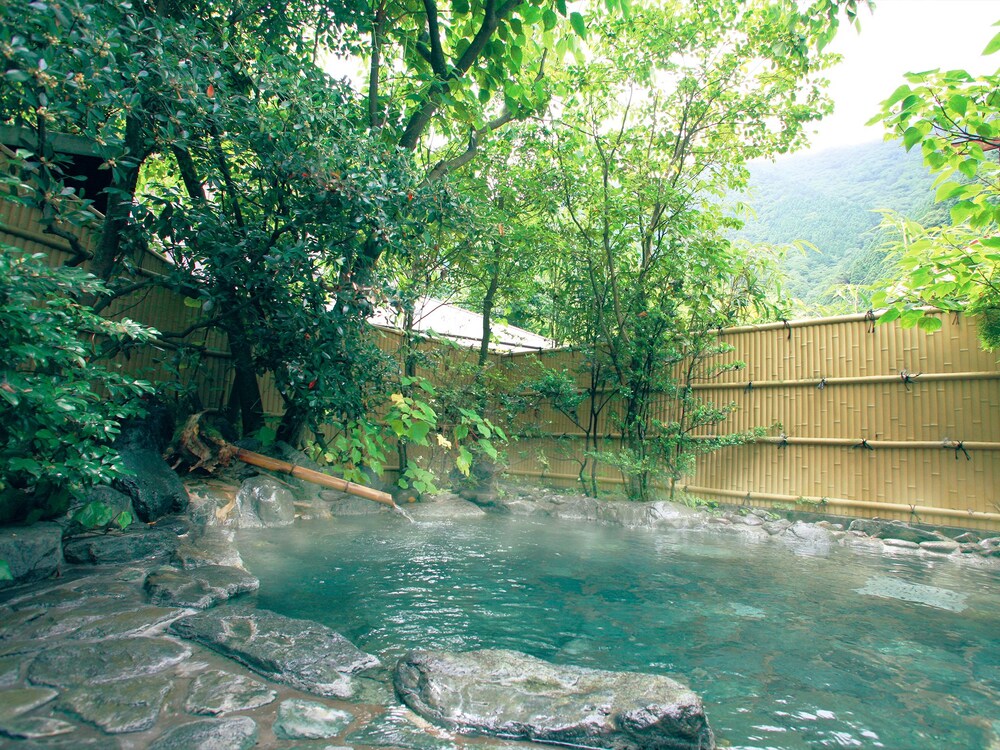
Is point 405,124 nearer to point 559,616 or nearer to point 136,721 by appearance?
point 559,616

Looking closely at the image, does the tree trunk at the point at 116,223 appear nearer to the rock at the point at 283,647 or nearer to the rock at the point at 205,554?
the rock at the point at 205,554

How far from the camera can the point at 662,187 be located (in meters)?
6.61

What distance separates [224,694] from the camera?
5.93 feet

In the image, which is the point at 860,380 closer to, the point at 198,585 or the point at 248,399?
the point at 198,585

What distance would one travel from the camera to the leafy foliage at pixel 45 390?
1901mm

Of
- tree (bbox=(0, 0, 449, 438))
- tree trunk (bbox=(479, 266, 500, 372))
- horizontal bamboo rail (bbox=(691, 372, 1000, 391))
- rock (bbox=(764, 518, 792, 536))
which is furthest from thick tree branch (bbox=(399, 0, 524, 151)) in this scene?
rock (bbox=(764, 518, 792, 536))

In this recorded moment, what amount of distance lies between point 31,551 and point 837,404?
6.42 m

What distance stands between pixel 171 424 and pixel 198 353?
714mm

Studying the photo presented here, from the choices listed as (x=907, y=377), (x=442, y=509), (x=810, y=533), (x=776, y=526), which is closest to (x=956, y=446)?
(x=907, y=377)

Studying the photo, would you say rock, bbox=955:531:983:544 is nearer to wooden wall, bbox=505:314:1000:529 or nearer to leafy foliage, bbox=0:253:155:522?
wooden wall, bbox=505:314:1000:529

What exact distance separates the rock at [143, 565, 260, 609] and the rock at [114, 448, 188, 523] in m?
1.07

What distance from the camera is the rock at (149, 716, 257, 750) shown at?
1524 mm

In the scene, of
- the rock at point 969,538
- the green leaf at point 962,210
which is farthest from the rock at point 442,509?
the green leaf at point 962,210

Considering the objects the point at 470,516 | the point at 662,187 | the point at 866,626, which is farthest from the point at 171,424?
the point at 662,187
